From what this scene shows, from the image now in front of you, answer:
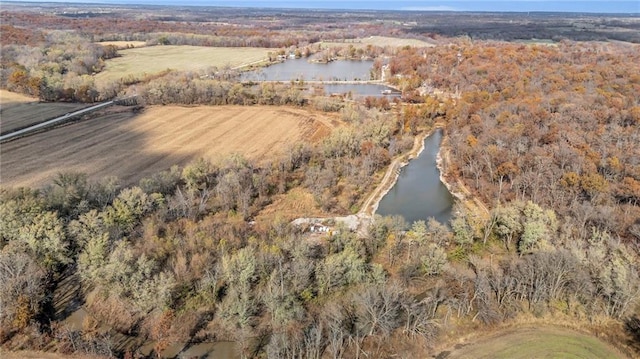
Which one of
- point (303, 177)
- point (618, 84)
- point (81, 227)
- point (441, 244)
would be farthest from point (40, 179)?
point (618, 84)

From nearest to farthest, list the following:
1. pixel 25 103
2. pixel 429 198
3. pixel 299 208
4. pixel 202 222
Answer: pixel 202 222, pixel 299 208, pixel 429 198, pixel 25 103

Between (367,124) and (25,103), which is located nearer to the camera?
(367,124)

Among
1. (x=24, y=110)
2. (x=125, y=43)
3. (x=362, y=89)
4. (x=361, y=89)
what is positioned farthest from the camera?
(x=125, y=43)

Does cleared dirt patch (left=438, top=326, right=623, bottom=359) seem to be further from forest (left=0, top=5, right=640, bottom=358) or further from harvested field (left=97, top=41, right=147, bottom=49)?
harvested field (left=97, top=41, right=147, bottom=49)

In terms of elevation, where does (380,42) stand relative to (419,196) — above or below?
above

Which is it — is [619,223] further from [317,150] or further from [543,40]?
[543,40]

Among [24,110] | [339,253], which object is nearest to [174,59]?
[24,110]

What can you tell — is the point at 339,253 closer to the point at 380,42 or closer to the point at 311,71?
the point at 311,71

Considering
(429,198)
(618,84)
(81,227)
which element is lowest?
(429,198)
